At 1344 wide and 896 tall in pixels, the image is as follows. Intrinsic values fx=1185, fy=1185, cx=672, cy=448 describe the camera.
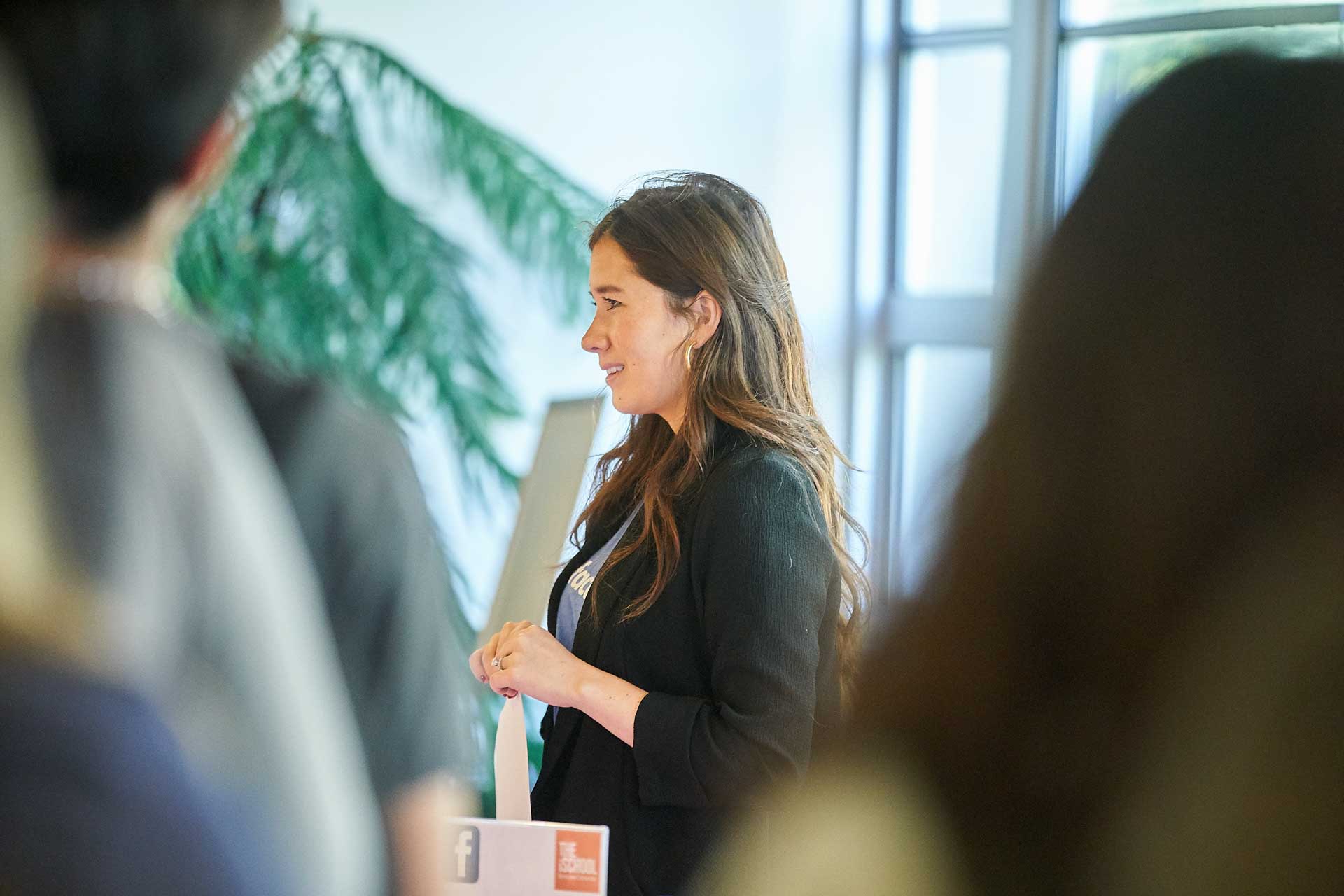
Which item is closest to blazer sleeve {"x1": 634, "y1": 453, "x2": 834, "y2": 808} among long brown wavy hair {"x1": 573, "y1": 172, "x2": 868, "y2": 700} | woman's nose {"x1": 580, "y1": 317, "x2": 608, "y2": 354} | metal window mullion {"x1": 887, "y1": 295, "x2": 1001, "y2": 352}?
long brown wavy hair {"x1": 573, "y1": 172, "x2": 868, "y2": 700}

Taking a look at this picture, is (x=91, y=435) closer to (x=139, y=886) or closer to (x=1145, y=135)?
(x=139, y=886)

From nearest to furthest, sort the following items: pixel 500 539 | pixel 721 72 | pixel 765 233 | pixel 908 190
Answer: pixel 765 233 < pixel 500 539 < pixel 721 72 < pixel 908 190

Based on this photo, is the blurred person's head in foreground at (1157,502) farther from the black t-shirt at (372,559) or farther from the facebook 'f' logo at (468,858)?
the facebook 'f' logo at (468,858)

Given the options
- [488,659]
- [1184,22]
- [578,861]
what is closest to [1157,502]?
[578,861]

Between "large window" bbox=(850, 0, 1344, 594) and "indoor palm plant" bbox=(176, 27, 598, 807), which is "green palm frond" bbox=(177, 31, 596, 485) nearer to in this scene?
"indoor palm plant" bbox=(176, 27, 598, 807)

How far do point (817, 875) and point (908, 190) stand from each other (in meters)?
5.13

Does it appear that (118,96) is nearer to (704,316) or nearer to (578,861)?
(578,861)

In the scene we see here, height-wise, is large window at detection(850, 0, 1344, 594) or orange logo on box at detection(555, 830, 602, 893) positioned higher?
large window at detection(850, 0, 1344, 594)

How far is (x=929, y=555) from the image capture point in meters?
0.56

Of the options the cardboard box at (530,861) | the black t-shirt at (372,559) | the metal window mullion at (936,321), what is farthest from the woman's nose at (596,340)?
the metal window mullion at (936,321)

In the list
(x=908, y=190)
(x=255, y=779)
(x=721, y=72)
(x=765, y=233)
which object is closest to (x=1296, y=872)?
(x=255, y=779)

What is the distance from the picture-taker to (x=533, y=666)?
1516 millimetres

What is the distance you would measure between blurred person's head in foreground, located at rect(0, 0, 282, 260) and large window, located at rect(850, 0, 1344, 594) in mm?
3826

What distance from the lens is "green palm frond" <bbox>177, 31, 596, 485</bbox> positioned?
263 cm
